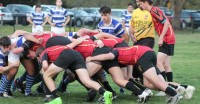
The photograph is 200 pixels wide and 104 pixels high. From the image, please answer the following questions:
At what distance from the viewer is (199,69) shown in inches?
661

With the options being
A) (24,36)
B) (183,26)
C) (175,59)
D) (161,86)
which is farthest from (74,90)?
(183,26)

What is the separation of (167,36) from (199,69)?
526 centimetres

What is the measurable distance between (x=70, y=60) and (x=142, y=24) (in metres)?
2.62

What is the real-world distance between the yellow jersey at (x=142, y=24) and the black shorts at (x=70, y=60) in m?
2.37

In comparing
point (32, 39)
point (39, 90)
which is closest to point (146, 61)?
point (32, 39)

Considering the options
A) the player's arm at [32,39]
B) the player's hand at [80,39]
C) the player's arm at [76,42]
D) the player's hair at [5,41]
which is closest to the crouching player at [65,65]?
the player's arm at [76,42]

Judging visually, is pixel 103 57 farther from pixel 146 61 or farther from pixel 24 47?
pixel 24 47

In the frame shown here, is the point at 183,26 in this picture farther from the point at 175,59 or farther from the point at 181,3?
the point at 175,59

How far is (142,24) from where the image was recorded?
11789mm

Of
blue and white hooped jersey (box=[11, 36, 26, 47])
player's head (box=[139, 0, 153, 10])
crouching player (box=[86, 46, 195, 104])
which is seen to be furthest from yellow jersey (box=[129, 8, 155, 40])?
blue and white hooped jersey (box=[11, 36, 26, 47])

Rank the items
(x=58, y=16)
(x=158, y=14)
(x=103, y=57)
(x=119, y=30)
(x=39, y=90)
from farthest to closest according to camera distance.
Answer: (x=58, y=16) → (x=119, y=30) → (x=39, y=90) → (x=158, y=14) → (x=103, y=57)

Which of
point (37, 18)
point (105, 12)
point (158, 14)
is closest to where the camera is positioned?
point (105, 12)

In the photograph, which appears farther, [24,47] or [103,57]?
[24,47]

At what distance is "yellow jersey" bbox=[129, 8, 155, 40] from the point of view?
38.5 ft
